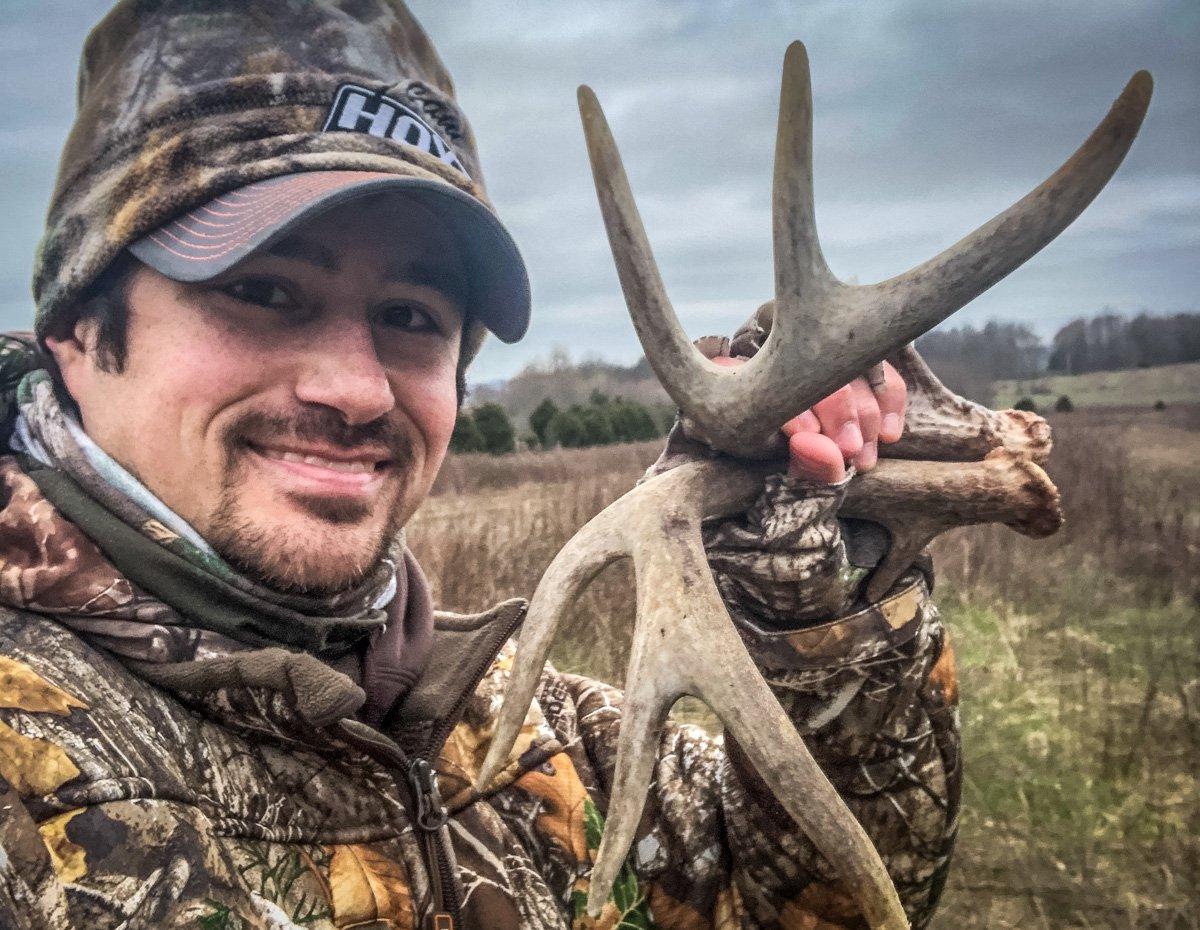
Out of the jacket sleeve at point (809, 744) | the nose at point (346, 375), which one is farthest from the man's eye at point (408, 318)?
the jacket sleeve at point (809, 744)

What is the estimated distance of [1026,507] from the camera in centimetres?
171

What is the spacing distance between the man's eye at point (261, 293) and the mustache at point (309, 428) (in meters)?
0.21

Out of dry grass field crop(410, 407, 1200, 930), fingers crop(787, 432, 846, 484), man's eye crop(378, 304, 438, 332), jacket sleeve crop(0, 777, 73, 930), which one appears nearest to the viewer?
jacket sleeve crop(0, 777, 73, 930)

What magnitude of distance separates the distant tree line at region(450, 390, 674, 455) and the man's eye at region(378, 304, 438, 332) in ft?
62.5

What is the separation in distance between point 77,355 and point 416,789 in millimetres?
1039

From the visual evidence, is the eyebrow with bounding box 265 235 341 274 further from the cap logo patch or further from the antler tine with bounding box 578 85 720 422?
the antler tine with bounding box 578 85 720 422

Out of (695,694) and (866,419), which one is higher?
(866,419)

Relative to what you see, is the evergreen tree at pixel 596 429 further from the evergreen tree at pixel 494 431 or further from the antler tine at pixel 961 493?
the antler tine at pixel 961 493

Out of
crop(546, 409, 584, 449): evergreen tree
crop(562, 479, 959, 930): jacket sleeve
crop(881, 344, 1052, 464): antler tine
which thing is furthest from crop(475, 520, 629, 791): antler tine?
crop(546, 409, 584, 449): evergreen tree

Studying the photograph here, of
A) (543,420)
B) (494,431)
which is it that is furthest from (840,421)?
(543,420)

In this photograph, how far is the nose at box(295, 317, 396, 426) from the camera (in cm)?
174

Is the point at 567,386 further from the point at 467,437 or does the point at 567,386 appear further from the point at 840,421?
the point at 840,421

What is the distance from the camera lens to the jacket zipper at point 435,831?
63.4 inches

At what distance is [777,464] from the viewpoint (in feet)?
5.46
